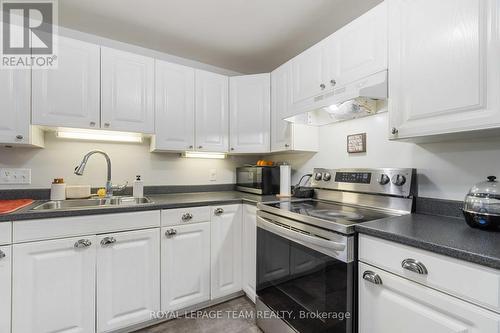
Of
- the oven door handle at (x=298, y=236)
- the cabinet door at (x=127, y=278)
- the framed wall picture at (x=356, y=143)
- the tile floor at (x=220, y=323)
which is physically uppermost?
the framed wall picture at (x=356, y=143)

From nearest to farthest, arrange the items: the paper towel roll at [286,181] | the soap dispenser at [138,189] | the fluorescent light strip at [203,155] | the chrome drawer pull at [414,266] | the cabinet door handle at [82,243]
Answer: the chrome drawer pull at [414,266]
the cabinet door handle at [82,243]
the soap dispenser at [138,189]
the paper towel roll at [286,181]
the fluorescent light strip at [203,155]

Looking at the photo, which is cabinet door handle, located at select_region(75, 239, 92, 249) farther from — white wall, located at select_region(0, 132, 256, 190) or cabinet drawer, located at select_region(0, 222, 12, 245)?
white wall, located at select_region(0, 132, 256, 190)

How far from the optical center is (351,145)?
69.6 inches

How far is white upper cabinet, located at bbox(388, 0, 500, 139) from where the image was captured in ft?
2.94

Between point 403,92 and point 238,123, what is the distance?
146 centimetres

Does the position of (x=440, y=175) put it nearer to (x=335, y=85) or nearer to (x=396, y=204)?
(x=396, y=204)

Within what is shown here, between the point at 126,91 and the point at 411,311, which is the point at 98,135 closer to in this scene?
the point at 126,91

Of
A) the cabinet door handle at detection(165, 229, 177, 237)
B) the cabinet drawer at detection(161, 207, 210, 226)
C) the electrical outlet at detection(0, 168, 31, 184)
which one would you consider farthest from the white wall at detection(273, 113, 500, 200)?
the electrical outlet at detection(0, 168, 31, 184)

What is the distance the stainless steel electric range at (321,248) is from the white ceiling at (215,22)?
47.9 inches

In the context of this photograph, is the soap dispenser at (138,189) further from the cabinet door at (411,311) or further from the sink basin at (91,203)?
the cabinet door at (411,311)

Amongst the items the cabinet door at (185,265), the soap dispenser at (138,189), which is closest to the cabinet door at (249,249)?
the cabinet door at (185,265)

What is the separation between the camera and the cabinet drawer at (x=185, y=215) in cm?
164

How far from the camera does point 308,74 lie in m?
1.75

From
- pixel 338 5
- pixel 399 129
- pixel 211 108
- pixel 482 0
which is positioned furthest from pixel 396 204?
pixel 211 108
